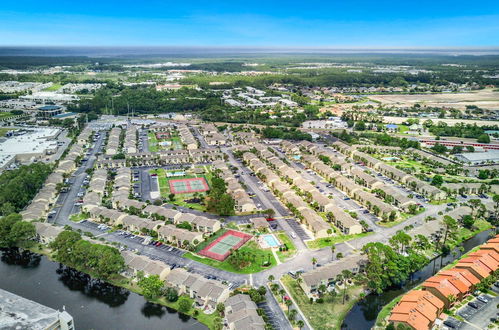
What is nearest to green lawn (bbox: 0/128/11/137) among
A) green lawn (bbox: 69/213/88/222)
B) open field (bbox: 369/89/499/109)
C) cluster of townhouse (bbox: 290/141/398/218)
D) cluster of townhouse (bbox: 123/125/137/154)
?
cluster of townhouse (bbox: 123/125/137/154)

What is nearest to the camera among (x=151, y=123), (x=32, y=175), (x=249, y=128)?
(x=32, y=175)

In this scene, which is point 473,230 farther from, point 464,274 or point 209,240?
point 209,240

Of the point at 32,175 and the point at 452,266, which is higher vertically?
the point at 32,175

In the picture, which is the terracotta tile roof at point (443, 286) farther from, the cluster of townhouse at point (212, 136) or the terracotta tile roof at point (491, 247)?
the cluster of townhouse at point (212, 136)

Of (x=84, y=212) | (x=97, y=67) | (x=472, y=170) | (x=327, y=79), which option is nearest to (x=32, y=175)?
(x=84, y=212)

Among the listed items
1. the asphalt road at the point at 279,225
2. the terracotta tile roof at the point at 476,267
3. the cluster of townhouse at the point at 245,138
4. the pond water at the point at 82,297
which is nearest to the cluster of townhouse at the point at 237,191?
the asphalt road at the point at 279,225

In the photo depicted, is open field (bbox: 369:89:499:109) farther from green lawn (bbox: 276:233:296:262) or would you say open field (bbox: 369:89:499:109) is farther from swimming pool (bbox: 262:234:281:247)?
swimming pool (bbox: 262:234:281:247)

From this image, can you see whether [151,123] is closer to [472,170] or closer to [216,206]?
[216,206]
